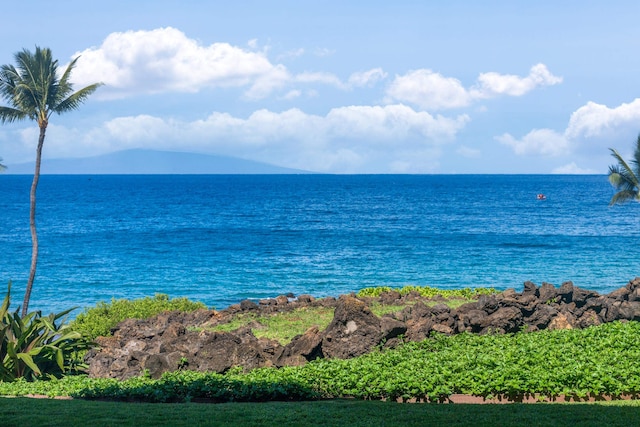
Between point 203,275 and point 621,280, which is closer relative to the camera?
point 621,280

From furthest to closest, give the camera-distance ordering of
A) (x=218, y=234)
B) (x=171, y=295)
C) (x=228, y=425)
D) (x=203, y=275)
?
(x=218, y=234)
(x=203, y=275)
(x=171, y=295)
(x=228, y=425)

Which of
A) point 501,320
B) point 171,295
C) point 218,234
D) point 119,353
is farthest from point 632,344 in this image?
point 218,234

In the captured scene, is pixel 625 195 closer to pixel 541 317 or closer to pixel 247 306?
pixel 541 317

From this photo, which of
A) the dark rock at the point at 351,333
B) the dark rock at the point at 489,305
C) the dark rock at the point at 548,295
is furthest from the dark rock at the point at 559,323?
the dark rock at the point at 351,333

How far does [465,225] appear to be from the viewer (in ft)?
273

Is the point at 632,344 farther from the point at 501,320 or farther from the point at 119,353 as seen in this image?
the point at 119,353

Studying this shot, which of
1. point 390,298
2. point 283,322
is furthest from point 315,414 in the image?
point 390,298

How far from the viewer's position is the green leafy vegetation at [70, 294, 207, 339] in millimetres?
24406

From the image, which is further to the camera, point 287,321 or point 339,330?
point 287,321

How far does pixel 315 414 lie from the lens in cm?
1248

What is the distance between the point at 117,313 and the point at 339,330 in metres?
10.5

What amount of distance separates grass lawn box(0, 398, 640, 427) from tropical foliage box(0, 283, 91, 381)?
15.2ft

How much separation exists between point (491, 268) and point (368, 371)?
33651mm

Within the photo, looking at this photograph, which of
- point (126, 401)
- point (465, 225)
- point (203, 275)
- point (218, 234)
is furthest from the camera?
point (465, 225)
